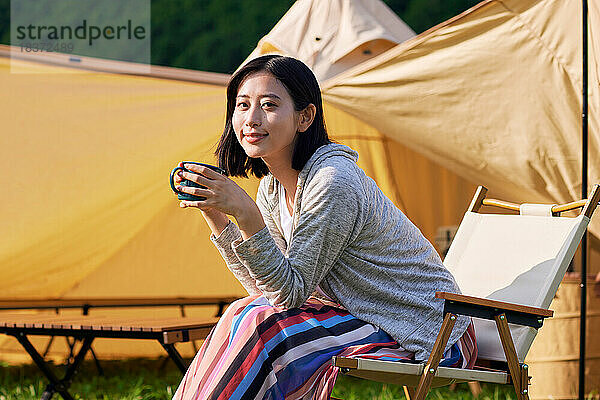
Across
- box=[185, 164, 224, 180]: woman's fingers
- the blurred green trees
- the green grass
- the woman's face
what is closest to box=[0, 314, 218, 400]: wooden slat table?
the green grass

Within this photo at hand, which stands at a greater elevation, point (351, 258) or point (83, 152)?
point (351, 258)

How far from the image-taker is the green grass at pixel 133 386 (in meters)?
3.73

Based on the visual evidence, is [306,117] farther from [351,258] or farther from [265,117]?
[351,258]

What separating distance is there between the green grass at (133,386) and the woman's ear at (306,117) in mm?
1688

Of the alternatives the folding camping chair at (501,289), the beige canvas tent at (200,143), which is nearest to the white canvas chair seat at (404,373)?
the folding camping chair at (501,289)

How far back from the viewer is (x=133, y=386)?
13.0ft

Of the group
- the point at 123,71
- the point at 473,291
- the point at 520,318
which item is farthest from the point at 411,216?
the point at 520,318

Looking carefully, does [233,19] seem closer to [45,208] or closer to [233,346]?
[45,208]

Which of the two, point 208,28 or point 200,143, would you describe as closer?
point 200,143

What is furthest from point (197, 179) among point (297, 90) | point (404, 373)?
point (404, 373)

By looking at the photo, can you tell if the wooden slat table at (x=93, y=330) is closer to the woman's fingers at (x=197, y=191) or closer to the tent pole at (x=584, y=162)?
the woman's fingers at (x=197, y=191)

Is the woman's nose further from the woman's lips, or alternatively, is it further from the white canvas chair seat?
the white canvas chair seat

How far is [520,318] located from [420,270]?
30 centimetres

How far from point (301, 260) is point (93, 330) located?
1.37m
